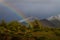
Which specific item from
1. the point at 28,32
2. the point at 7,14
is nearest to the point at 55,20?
the point at 28,32

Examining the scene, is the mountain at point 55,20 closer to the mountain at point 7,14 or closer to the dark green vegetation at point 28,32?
the dark green vegetation at point 28,32

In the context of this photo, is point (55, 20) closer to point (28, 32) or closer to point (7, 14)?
point (28, 32)

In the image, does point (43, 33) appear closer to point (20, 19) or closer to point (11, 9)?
point (20, 19)

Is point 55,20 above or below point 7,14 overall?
below

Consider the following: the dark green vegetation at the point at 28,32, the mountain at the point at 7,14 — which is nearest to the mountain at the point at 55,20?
the dark green vegetation at the point at 28,32

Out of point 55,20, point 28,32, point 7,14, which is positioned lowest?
point 28,32

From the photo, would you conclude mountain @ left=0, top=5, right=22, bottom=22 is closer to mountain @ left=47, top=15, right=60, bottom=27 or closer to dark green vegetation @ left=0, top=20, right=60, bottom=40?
dark green vegetation @ left=0, top=20, right=60, bottom=40

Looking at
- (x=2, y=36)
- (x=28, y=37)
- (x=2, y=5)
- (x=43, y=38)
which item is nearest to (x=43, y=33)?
(x=43, y=38)

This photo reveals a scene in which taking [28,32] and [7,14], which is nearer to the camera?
[28,32]

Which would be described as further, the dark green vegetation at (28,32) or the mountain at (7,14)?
the mountain at (7,14)
